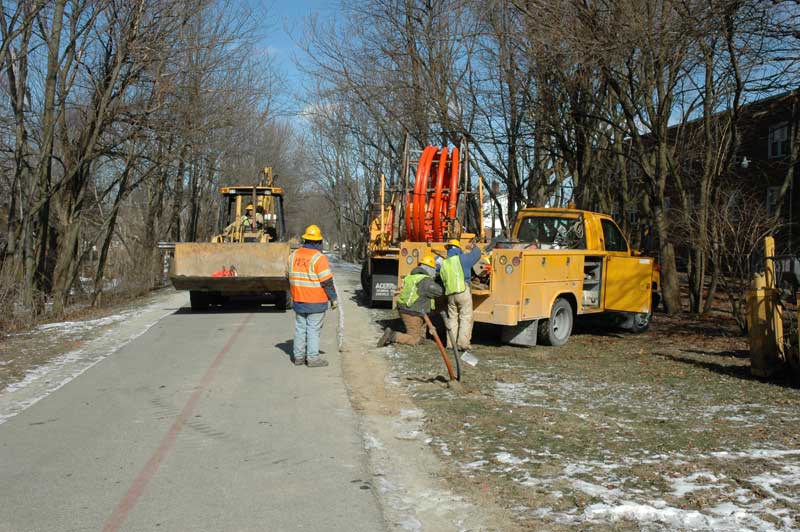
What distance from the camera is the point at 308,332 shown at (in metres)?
10.2

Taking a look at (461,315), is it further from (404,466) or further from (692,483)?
(692,483)

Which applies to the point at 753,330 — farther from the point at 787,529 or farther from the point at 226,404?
the point at 226,404

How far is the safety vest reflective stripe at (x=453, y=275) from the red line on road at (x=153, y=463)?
3.57 m

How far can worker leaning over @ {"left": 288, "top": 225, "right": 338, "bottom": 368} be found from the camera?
10.0m

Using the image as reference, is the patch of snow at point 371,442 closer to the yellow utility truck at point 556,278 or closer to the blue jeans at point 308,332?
the blue jeans at point 308,332

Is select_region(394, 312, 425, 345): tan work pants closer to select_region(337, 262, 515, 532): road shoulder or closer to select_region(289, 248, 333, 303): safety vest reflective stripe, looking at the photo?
select_region(337, 262, 515, 532): road shoulder

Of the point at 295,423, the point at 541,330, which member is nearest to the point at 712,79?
the point at 541,330

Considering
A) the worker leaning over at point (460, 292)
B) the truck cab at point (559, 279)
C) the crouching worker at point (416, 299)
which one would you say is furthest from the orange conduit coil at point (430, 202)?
the worker leaning over at point (460, 292)

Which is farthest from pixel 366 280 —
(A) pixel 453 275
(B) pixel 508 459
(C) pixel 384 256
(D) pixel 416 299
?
(B) pixel 508 459

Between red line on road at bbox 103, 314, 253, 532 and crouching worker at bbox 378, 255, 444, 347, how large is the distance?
305cm

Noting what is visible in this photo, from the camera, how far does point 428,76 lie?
2395 cm

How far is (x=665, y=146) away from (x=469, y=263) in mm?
7148

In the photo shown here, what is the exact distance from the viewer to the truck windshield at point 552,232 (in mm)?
13203

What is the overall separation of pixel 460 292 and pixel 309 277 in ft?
7.89
